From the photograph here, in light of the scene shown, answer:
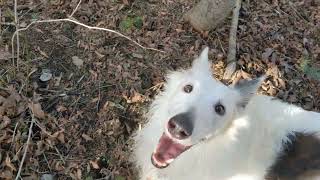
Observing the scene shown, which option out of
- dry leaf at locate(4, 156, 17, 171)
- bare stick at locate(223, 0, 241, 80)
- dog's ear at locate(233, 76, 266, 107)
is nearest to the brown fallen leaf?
dry leaf at locate(4, 156, 17, 171)

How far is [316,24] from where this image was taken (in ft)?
19.3

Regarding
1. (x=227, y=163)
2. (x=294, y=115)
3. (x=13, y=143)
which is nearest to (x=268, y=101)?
(x=294, y=115)

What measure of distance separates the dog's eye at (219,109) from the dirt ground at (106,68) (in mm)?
1150

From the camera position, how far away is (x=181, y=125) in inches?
128

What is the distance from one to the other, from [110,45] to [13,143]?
1.50m

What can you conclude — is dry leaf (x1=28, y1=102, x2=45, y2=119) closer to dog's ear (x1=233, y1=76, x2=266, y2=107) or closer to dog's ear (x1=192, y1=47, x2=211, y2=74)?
dog's ear (x1=192, y1=47, x2=211, y2=74)

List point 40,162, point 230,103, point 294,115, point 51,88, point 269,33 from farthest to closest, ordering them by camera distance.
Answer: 1. point 269,33
2. point 51,88
3. point 40,162
4. point 294,115
5. point 230,103

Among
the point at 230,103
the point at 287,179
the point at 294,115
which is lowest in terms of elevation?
the point at 287,179

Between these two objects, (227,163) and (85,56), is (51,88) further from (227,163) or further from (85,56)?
(227,163)

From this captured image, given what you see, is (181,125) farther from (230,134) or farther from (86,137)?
(86,137)

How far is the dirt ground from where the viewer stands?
420 centimetres

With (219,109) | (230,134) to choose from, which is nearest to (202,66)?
(219,109)

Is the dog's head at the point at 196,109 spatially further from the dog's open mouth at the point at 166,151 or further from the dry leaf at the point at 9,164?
the dry leaf at the point at 9,164

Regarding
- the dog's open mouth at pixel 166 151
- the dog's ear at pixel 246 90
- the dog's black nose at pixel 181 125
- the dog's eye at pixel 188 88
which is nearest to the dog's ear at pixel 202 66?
the dog's eye at pixel 188 88
